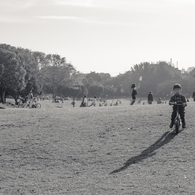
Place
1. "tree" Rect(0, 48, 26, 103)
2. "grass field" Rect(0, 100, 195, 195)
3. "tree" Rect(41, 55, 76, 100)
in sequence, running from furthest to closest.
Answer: "tree" Rect(41, 55, 76, 100), "tree" Rect(0, 48, 26, 103), "grass field" Rect(0, 100, 195, 195)

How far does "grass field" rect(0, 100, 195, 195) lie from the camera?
8.99 m

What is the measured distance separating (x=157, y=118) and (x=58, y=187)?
874cm

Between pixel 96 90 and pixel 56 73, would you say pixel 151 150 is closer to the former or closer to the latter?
pixel 56 73

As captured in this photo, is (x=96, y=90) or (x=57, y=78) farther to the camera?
(x=96, y=90)

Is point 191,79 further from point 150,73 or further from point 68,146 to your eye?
point 68,146

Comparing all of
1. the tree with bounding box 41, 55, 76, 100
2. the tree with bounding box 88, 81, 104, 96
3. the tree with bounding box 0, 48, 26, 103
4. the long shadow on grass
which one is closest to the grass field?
the long shadow on grass

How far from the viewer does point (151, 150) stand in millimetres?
12008

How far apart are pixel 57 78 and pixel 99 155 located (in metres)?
89.1

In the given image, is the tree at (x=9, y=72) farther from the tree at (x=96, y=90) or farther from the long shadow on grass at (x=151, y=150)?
the tree at (x=96, y=90)

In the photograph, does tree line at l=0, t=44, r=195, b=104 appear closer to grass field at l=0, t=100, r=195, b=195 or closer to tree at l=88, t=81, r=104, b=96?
tree at l=88, t=81, r=104, b=96

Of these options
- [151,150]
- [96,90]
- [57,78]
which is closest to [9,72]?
[151,150]

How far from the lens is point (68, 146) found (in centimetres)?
1351

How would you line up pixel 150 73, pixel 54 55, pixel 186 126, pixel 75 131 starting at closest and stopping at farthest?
1. pixel 186 126
2. pixel 75 131
3. pixel 54 55
4. pixel 150 73

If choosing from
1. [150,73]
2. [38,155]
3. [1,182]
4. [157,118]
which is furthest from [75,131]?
[150,73]
